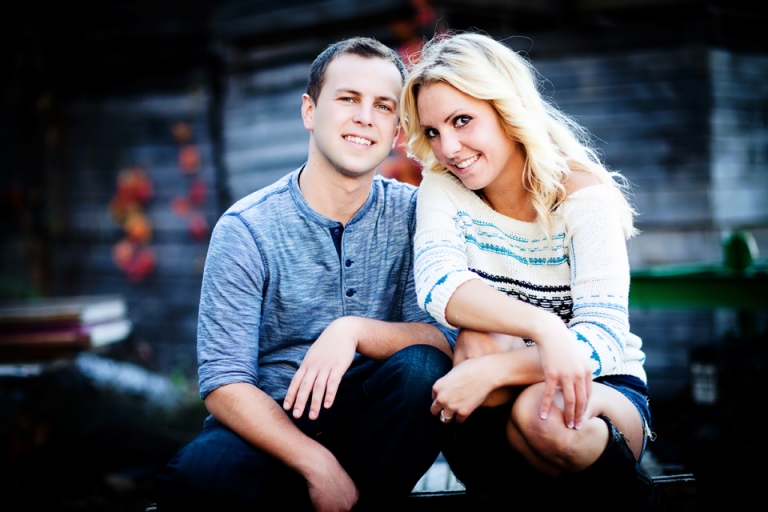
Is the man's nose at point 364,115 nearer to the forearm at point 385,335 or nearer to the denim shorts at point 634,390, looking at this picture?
the forearm at point 385,335

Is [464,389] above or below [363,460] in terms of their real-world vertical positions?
above

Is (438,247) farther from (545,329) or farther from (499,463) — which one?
(499,463)

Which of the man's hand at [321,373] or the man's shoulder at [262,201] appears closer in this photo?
the man's hand at [321,373]

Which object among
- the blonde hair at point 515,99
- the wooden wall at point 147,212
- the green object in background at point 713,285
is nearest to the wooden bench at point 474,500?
the blonde hair at point 515,99

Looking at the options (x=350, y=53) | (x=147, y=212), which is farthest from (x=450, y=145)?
(x=147, y=212)

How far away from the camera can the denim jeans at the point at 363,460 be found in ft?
6.07

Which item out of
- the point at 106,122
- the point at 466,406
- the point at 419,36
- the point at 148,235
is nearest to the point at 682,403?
the point at 419,36

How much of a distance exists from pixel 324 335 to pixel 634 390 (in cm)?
93

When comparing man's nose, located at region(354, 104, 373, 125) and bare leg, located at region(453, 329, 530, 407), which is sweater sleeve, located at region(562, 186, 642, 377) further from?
man's nose, located at region(354, 104, 373, 125)

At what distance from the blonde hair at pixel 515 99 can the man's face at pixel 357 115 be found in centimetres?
13

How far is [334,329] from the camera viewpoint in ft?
6.52

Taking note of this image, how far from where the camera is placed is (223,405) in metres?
1.96

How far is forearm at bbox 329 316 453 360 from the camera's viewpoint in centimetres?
202

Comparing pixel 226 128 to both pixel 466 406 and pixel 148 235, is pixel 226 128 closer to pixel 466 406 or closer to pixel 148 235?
pixel 148 235
